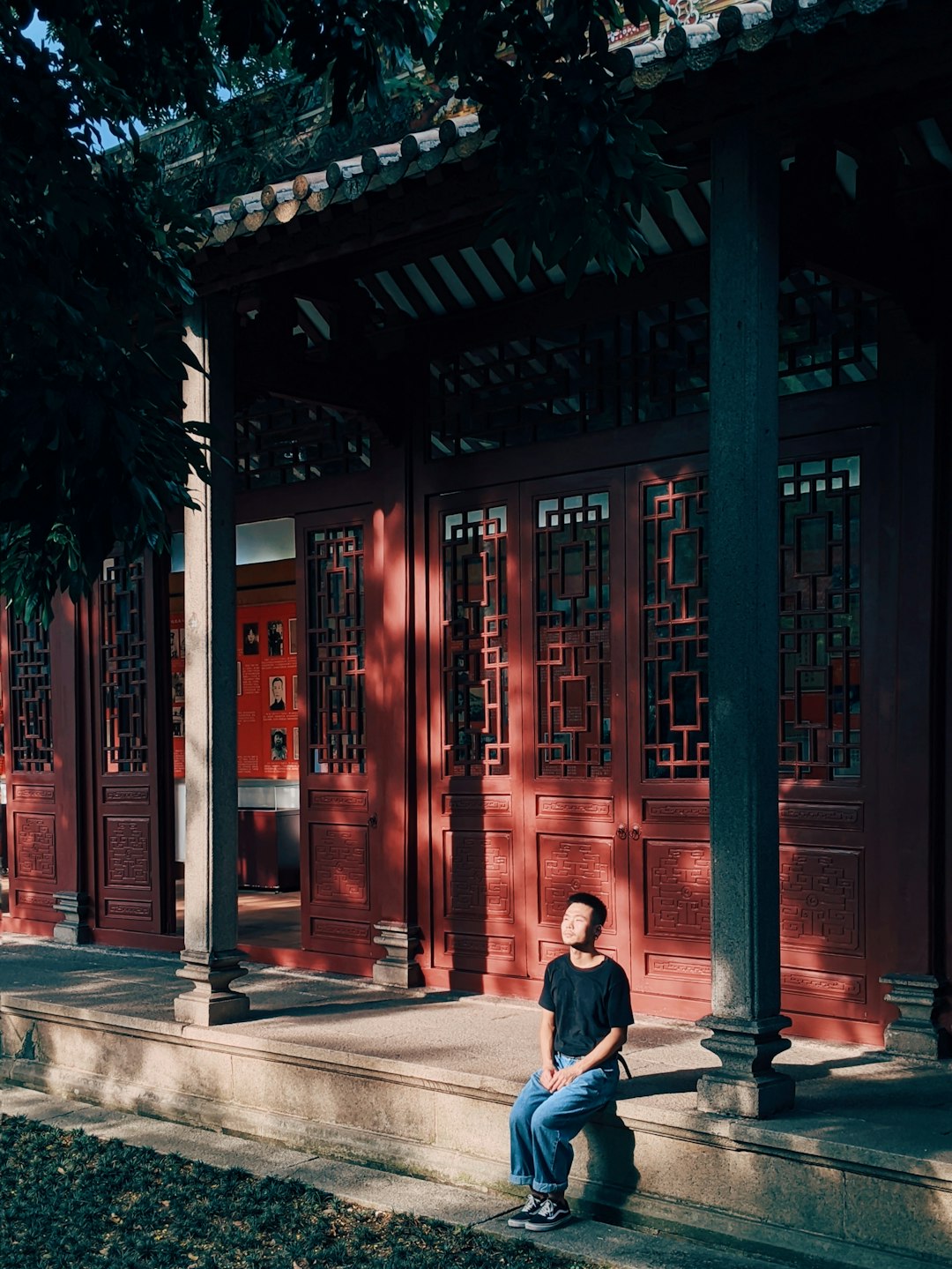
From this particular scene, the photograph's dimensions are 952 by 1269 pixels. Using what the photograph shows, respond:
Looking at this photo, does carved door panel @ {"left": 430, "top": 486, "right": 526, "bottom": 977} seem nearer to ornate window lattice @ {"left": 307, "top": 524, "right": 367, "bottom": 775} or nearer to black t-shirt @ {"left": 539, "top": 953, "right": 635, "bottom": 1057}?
ornate window lattice @ {"left": 307, "top": 524, "right": 367, "bottom": 775}

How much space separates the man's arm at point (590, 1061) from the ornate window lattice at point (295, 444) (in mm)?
Result: 4040

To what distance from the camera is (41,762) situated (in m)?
10.4

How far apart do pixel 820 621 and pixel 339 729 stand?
306 cm

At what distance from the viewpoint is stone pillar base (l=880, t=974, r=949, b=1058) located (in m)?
6.12

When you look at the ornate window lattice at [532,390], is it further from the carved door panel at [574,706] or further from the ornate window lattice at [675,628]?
the ornate window lattice at [675,628]

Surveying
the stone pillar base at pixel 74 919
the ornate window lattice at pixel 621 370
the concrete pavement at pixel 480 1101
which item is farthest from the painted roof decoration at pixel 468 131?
the stone pillar base at pixel 74 919

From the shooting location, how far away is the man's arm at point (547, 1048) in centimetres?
549

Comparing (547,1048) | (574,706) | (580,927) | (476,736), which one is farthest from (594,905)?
(476,736)

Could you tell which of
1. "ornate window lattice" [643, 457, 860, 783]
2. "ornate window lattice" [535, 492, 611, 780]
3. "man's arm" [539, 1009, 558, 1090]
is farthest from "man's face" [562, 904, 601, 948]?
"ornate window lattice" [535, 492, 611, 780]

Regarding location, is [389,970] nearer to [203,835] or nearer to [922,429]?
[203,835]

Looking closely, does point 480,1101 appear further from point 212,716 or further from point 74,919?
point 74,919

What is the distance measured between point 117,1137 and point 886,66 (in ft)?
17.5

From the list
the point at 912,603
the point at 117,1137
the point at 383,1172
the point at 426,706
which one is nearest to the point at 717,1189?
the point at 383,1172

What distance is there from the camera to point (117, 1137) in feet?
22.5
